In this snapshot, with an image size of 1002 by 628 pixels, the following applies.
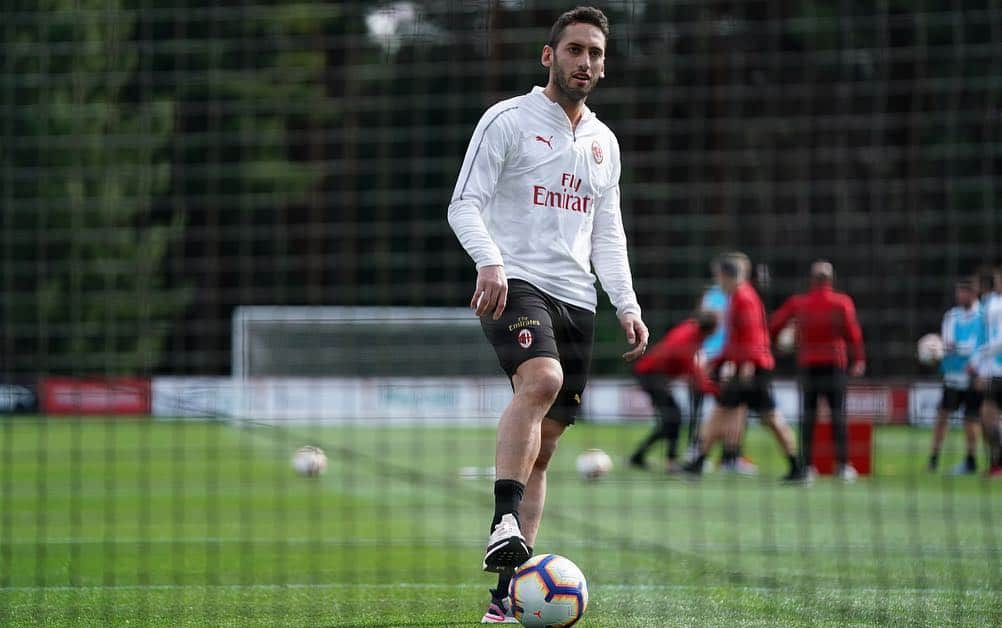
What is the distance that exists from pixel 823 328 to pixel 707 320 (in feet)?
3.98

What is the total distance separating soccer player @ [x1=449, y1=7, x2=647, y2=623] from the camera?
5016mm

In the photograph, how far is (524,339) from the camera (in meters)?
5.09

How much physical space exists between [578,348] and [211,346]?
27.4 metres

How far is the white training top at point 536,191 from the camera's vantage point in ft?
17.2

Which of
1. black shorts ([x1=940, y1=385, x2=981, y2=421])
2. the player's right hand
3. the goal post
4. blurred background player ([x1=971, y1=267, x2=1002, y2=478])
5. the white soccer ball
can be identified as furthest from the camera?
the goal post

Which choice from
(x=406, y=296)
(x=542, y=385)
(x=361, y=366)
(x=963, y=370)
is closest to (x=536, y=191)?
(x=542, y=385)

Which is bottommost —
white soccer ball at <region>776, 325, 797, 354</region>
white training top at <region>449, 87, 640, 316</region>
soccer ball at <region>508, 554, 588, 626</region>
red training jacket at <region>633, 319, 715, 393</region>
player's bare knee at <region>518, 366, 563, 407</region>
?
red training jacket at <region>633, 319, 715, 393</region>

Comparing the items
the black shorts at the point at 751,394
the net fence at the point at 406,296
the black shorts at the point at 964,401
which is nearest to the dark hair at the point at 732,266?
the black shorts at the point at 751,394

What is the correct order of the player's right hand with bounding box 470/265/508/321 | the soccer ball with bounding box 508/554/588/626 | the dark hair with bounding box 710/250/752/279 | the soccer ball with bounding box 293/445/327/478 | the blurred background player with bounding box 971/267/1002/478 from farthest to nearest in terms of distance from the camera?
the blurred background player with bounding box 971/267/1002/478
the soccer ball with bounding box 293/445/327/478
the dark hair with bounding box 710/250/752/279
the player's right hand with bounding box 470/265/508/321
the soccer ball with bounding box 508/554/588/626

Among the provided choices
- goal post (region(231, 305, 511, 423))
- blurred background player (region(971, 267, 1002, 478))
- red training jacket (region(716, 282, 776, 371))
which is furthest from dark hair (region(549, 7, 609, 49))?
goal post (region(231, 305, 511, 423))

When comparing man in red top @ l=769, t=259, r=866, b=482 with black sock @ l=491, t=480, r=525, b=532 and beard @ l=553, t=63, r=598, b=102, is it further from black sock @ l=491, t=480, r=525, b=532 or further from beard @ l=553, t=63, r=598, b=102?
black sock @ l=491, t=480, r=525, b=532

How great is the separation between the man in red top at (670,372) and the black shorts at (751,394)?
0.94 metres

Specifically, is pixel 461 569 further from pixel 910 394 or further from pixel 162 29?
pixel 910 394

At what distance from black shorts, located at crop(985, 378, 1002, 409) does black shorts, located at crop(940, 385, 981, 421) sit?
0.19 meters
